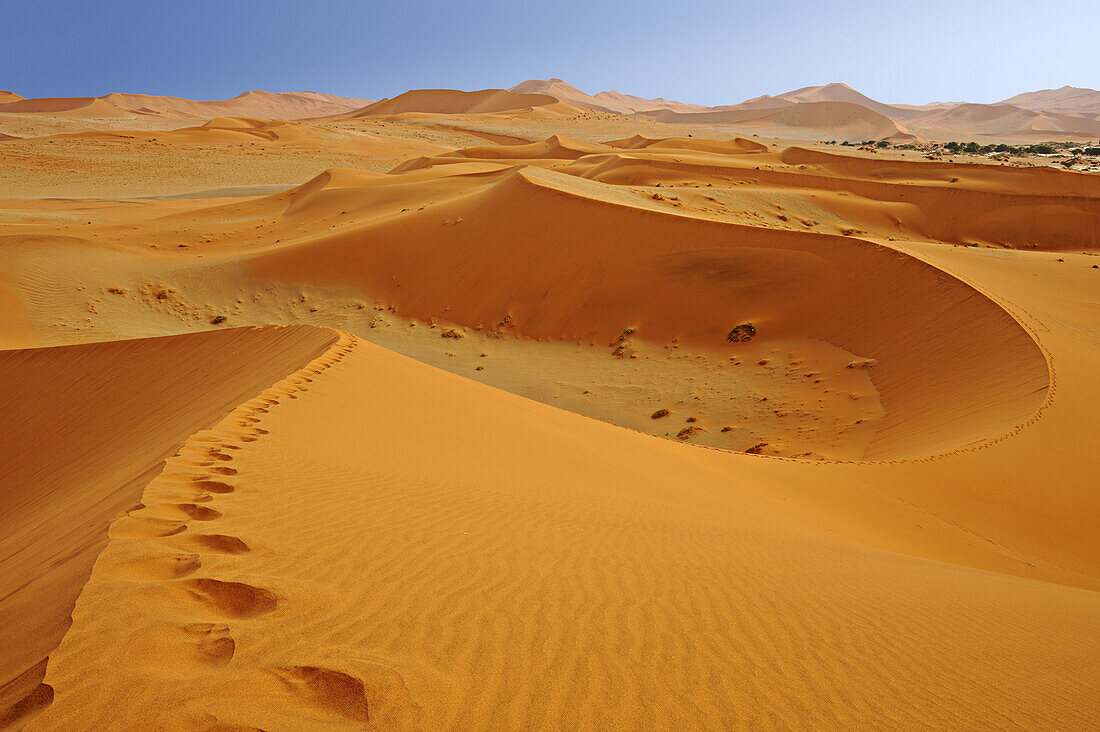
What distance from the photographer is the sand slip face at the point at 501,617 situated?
2.47m

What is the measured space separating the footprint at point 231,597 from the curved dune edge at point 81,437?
1.56ft

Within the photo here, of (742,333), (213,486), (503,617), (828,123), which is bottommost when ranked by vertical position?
(742,333)

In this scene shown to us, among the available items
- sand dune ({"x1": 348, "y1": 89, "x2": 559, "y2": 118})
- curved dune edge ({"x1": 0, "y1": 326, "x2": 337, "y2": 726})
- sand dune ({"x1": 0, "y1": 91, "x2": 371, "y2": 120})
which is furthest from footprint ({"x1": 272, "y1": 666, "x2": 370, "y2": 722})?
sand dune ({"x1": 348, "y1": 89, "x2": 559, "y2": 118})

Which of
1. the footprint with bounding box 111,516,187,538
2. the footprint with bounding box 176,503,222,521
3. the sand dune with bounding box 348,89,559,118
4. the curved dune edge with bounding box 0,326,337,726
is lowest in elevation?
the curved dune edge with bounding box 0,326,337,726

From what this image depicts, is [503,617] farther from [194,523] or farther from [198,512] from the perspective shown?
[198,512]

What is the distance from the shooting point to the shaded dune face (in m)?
11.4

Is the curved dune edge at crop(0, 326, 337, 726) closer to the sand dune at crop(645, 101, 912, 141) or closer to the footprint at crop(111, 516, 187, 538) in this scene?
the footprint at crop(111, 516, 187, 538)

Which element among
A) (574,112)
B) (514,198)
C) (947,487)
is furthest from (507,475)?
(574,112)

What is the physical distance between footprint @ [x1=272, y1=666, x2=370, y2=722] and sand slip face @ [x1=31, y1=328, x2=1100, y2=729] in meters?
0.01

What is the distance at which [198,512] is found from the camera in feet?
12.9

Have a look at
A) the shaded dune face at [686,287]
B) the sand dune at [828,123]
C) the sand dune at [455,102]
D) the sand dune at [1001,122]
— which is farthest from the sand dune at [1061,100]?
the shaded dune face at [686,287]

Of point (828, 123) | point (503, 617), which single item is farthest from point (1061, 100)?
point (503, 617)

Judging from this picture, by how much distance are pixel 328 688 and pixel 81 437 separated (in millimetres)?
7241

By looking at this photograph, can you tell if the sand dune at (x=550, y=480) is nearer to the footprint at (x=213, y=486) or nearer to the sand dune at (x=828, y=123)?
the footprint at (x=213, y=486)
